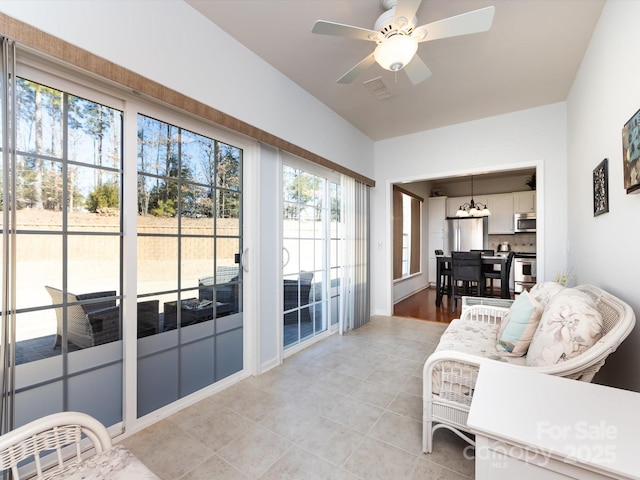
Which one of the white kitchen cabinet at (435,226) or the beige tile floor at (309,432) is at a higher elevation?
the white kitchen cabinet at (435,226)

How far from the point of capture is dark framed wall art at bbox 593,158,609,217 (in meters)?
1.86

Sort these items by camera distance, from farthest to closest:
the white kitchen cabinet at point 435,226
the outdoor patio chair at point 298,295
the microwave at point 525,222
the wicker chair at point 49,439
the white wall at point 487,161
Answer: the white kitchen cabinet at point 435,226, the microwave at point 525,222, the white wall at point 487,161, the outdoor patio chair at point 298,295, the wicker chair at point 49,439

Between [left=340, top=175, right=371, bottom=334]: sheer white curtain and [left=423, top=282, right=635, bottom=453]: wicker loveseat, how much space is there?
1.84m

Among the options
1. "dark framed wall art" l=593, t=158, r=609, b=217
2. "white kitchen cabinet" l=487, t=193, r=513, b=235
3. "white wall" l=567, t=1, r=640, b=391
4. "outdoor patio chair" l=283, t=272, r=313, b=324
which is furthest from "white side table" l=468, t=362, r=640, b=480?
"white kitchen cabinet" l=487, t=193, r=513, b=235

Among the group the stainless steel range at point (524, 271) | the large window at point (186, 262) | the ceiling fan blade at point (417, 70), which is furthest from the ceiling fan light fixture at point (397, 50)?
the stainless steel range at point (524, 271)

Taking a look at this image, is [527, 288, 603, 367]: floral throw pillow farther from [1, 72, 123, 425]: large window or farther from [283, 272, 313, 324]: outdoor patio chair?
[1, 72, 123, 425]: large window

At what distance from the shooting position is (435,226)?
7477 millimetres

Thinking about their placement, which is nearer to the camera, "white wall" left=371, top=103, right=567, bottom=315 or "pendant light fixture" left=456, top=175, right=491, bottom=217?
"white wall" left=371, top=103, right=567, bottom=315

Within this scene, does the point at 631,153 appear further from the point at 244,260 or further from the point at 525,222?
the point at 525,222

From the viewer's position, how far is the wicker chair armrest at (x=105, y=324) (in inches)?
63.9

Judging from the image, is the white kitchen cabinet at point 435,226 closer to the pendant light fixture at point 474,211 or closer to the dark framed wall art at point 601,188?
the pendant light fixture at point 474,211

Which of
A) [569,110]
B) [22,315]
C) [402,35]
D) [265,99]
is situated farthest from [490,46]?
→ [22,315]

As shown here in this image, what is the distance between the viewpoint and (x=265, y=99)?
101 inches

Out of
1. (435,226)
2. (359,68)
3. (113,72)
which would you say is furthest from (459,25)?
(435,226)
